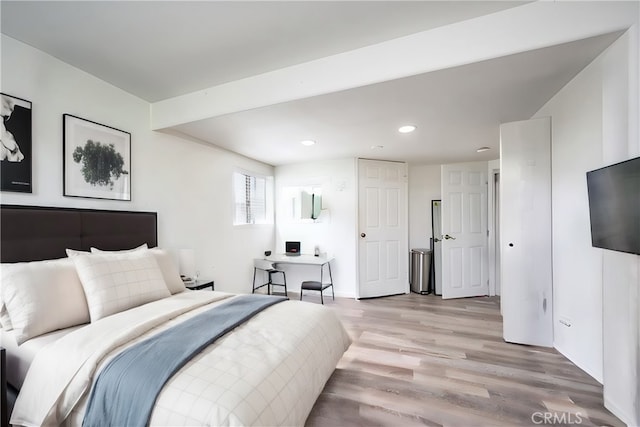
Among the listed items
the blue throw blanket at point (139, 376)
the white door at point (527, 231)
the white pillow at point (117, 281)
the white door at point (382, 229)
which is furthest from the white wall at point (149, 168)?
the white door at point (527, 231)

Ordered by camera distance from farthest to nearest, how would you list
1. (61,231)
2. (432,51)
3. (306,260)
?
(306,260) < (61,231) < (432,51)

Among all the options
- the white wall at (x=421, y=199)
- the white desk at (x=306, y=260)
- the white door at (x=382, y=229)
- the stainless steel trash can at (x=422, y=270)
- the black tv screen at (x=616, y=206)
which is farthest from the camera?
the white wall at (x=421, y=199)

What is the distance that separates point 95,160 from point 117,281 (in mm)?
1147

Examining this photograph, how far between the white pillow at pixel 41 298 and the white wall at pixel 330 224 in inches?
132

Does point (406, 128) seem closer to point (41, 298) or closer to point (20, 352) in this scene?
point (41, 298)

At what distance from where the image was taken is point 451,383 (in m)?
2.09

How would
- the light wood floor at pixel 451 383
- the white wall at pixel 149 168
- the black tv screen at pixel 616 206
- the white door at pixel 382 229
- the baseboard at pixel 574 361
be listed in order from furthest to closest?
the white door at pixel 382 229, the baseboard at pixel 574 361, the white wall at pixel 149 168, the light wood floor at pixel 451 383, the black tv screen at pixel 616 206

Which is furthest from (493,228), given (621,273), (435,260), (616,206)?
(616,206)

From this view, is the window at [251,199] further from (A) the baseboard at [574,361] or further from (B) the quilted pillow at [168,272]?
(A) the baseboard at [574,361]

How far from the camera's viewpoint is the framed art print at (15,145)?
5.88 ft

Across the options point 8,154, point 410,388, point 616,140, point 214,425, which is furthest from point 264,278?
point 616,140

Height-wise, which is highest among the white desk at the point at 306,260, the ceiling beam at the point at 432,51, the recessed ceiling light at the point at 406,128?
the ceiling beam at the point at 432,51

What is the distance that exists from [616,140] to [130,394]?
296 centimetres

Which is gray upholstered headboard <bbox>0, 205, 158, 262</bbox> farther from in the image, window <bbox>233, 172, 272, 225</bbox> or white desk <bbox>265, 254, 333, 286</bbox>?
white desk <bbox>265, 254, 333, 286</bbox>
